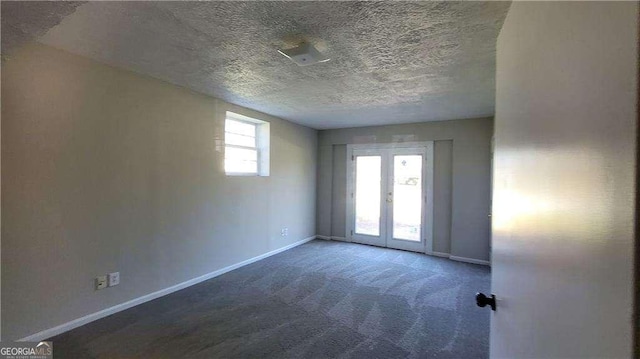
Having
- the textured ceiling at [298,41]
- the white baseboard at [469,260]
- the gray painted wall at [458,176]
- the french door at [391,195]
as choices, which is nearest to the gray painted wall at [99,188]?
the textured ceiling at [298,41]

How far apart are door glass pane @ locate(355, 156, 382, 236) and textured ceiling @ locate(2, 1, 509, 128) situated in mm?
2131

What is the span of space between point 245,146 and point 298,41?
2.58m

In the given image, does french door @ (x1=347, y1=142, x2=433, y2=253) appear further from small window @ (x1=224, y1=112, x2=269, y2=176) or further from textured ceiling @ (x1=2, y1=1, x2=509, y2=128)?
Answer: small window @ (x1=224, y1=112, x2=269, y2=176)

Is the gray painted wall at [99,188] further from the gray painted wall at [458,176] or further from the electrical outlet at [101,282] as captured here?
the gray painted wall at [458,176]

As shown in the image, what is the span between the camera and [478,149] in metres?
4.44

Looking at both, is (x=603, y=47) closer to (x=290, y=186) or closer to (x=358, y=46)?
(x=358, y=46)

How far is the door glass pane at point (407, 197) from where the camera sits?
16.5 ft

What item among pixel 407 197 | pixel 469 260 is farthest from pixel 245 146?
pixel 469 260

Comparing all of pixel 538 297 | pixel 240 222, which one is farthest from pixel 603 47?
pixel 240 222

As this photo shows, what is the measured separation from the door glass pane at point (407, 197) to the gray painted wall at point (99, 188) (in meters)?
2.96

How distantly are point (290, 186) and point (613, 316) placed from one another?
4.88m

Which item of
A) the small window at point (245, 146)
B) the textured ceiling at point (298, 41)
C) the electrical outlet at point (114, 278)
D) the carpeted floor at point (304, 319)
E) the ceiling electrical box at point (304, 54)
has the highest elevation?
the textured ceiling at point (298, 41)

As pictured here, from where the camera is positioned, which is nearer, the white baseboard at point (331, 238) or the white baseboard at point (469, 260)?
the white baseboard at point (469, 260)

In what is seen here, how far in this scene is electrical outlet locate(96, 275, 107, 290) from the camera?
2.49 metres
